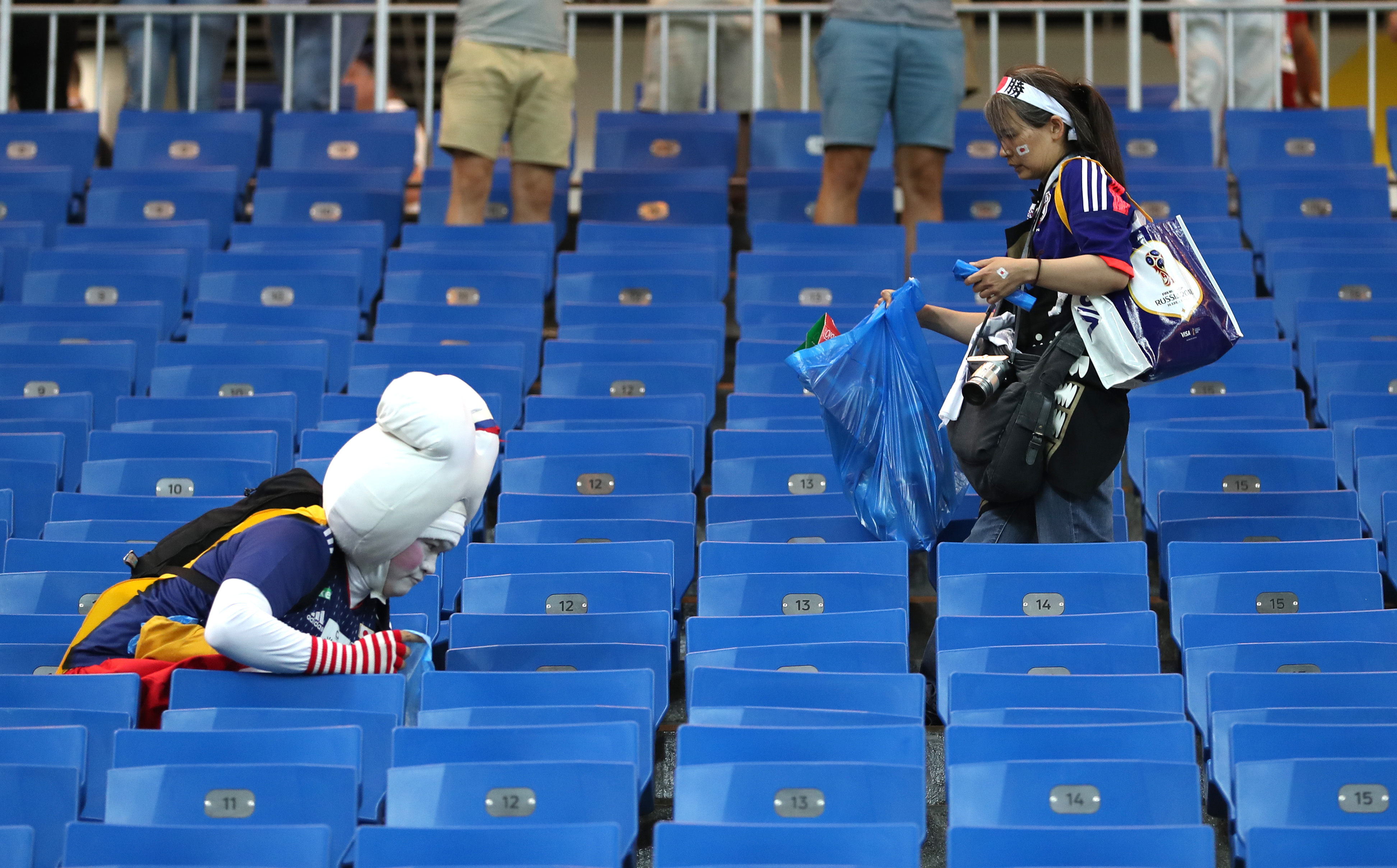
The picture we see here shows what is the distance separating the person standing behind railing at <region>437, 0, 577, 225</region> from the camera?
537 cm

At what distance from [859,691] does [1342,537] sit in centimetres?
144

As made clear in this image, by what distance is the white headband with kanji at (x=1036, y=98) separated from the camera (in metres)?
3.16

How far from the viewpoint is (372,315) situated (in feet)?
17.2

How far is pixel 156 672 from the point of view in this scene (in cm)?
271

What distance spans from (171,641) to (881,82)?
11.2ft

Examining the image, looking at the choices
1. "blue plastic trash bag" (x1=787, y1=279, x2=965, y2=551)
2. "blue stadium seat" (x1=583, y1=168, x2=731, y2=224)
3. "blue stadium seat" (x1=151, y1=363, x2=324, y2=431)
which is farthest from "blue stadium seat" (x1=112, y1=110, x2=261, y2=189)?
"blue plastic trash bag" (x1=787, y1=279, x2=965, y2=551)

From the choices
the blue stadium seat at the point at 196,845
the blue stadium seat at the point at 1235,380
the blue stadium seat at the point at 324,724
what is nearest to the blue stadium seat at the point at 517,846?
the blue stadium seat at the point at 196,845

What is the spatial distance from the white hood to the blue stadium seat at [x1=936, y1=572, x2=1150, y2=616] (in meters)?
1.03

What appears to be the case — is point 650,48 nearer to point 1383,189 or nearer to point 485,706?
point 1383,189

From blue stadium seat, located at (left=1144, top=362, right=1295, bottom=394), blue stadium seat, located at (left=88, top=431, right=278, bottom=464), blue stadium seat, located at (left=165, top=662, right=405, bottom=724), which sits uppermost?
blue stadium seat, located at (left=1144, top=362, right=1295, bottom=394)

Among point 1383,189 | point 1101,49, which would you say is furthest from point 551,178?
point 1101,49

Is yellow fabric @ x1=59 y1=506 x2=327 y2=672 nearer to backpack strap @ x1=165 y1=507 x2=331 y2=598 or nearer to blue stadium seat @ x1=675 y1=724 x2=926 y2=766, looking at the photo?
backpack strap @ x1=165 y1=507 x2=331 y2=598

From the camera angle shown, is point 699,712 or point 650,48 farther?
point 650,48

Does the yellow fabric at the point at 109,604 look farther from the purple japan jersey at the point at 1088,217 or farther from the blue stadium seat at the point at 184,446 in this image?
the purple japan jersey at the point at 1088,217
